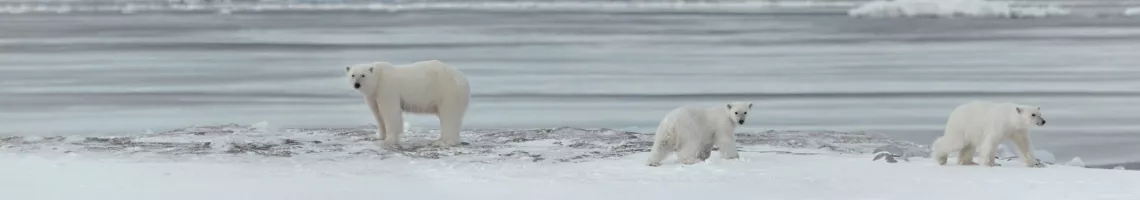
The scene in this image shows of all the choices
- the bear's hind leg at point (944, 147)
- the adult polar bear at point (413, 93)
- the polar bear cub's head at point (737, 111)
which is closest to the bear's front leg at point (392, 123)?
the adult polar bear at point (413, 93)

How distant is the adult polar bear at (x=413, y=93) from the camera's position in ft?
18.6

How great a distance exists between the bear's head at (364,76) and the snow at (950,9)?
72.6 feet

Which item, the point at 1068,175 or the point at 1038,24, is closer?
the point at 1068,175

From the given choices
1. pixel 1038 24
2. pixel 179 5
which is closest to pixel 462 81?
pixel 1038 24

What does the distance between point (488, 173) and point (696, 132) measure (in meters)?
0.79

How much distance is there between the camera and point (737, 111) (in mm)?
5027

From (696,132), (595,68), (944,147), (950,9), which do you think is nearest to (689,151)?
(696,132)

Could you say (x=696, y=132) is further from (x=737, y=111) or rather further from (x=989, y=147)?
(x=989, y=147)

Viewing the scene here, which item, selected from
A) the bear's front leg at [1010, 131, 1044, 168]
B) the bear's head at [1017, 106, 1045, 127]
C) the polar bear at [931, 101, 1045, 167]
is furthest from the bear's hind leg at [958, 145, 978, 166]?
the bear's head at [1017, 106, 1045, 127]

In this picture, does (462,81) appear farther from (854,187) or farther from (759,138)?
(854,187)

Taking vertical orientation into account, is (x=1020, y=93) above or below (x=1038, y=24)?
below

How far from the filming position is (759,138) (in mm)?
6336

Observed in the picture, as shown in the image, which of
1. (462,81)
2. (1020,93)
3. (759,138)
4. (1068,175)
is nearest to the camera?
(1068,175)

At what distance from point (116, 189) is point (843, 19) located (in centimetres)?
2224
